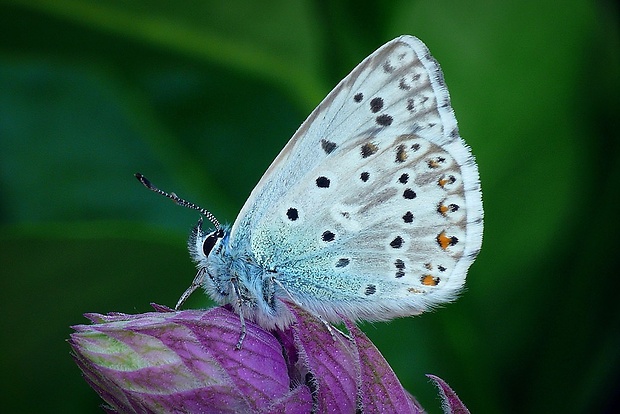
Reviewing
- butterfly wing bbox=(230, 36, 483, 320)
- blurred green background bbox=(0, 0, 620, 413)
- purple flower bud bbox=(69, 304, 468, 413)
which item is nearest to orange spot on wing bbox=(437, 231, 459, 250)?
butterfly wing bbox=(230, 36, 483, 320)

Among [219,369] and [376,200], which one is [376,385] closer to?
[219,369]

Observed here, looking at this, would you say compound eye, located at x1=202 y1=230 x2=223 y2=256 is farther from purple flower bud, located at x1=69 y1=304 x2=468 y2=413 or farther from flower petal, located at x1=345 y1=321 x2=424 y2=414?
flower petal, located at x1=345 y1=321 x2=424 y2=414

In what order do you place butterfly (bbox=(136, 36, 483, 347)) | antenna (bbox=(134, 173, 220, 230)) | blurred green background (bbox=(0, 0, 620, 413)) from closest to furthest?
1. butterfly (bbox=(136, 36, 483, 347))
2. antenna (bbox=(134, 173, 220, 230))
3. blurred green background (bbox=(0, 0, 620, 413))

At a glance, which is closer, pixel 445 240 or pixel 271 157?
pixel 445 240

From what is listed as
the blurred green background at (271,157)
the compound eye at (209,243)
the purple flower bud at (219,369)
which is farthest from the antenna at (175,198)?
the blurred green background at (271,157)

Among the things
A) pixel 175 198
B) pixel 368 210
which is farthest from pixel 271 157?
pixel 368 210

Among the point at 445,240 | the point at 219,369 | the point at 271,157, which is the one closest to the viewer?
the point at 219,369

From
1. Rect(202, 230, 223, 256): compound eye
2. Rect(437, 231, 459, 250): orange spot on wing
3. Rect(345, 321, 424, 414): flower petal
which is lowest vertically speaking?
Rect(345, 321, 424, 414): flower petal
